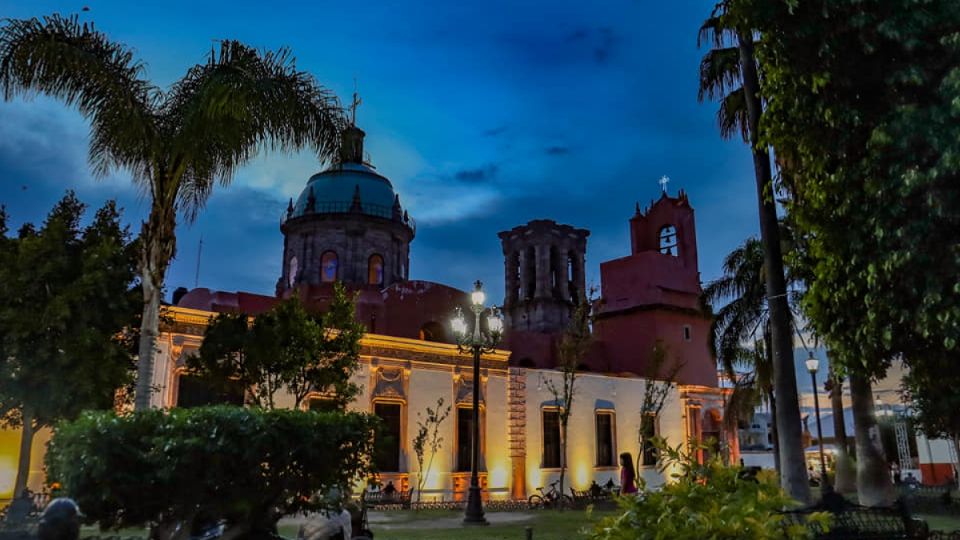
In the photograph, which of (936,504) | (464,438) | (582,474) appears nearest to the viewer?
(936,504)

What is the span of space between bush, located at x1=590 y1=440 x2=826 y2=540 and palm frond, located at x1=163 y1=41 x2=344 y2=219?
24.1 ft

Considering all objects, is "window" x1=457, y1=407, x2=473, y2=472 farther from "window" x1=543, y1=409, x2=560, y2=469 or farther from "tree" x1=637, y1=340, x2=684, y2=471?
"tree" x1=637, y1=340, x2=684, y2=471

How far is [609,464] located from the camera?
26266 mm

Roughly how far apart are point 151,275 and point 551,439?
59.4 feet

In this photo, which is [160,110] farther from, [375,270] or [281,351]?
[375,270]

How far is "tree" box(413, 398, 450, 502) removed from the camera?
20906mm

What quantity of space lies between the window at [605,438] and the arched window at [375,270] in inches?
510

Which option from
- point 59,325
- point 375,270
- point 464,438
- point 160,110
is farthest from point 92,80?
point 375,270

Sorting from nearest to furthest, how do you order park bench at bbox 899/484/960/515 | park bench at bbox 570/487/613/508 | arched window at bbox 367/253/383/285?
park bench at bbox 899/484/960/515
park bench at bbox 570/487/613/508
arched window at bbox 367/253/383/285

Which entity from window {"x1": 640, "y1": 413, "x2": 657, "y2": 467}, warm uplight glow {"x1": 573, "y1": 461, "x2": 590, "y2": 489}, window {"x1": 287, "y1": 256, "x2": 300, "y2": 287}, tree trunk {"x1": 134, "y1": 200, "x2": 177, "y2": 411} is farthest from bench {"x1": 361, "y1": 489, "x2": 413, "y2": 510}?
window {"x1": 287, "y1": 256, "x2": 300, "y2": 287}

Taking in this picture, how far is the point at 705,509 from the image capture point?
4.14 metres

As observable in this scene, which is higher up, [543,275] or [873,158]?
[543,275]

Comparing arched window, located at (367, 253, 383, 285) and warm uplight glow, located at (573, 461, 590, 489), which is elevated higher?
arched window, located at (367, 253, 383, 285)

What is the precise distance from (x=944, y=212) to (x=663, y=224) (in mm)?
28414
